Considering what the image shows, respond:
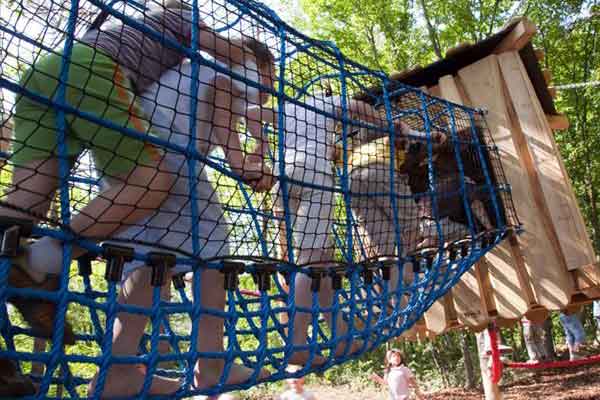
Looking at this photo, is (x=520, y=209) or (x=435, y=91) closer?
(x=520, y=209)

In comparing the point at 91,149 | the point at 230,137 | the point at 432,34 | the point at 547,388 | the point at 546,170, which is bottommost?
the point at 547,388

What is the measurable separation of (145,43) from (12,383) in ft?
2.55

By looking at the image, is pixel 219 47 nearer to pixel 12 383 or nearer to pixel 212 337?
pixel 212 337

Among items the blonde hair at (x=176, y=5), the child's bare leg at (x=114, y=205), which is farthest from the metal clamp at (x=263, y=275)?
the blonde hair at (x=176, y=5)

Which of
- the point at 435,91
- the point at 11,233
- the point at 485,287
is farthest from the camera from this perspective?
the point at 435,91

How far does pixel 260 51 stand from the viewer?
1.46m

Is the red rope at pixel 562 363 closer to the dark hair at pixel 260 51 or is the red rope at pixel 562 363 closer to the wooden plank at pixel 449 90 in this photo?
the wooden plank at pixel 449 90

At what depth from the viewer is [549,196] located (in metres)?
2.75

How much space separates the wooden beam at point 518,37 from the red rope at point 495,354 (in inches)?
61.1

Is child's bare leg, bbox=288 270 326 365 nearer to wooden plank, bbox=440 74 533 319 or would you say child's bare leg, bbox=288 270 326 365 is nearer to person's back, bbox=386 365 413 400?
wooden plank, bbox=440 74 533 319

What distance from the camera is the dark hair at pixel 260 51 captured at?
4.71 feet

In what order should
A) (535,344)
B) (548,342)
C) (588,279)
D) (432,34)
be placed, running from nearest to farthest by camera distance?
(588,279) → (535,344) → (432,34) → (548,342)

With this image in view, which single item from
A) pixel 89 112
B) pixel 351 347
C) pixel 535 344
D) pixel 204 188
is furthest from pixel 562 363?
pixel 535 344

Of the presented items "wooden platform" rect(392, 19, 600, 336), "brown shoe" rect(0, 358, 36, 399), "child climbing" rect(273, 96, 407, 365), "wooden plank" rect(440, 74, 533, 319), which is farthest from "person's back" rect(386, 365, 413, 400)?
"brown shoe" rect(0, 358, 36, 399)
